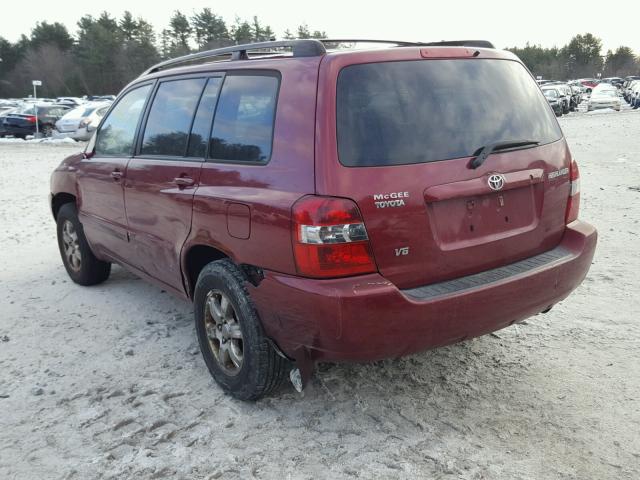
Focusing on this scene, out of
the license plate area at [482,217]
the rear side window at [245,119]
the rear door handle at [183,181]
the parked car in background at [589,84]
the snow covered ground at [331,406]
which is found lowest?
the snow covered ground at [331,406]

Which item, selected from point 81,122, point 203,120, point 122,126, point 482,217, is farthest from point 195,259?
point 81,122

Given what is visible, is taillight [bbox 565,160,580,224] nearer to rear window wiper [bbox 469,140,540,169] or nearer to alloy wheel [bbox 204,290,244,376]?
rear window wiper [bbox 469,140,540,169]

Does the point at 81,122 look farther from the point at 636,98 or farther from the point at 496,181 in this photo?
the point at 636,98

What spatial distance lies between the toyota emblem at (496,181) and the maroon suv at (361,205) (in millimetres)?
10

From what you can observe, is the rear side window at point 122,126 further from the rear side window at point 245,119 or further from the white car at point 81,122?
the white car at point 81,122

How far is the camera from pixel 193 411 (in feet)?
10.9

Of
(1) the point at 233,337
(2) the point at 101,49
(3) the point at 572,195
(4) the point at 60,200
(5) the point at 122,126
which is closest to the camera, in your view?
(1) the point at 233,337

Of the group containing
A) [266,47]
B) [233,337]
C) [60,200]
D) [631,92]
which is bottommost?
[233,337]

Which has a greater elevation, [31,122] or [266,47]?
[31,122]

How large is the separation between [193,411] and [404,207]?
5.46 feet

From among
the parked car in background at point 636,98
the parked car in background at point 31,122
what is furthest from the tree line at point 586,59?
the parked car in background at point 31,122

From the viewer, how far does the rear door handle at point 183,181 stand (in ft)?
11.6

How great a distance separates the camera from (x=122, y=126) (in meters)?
4.72

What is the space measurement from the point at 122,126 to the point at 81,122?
20.3m
